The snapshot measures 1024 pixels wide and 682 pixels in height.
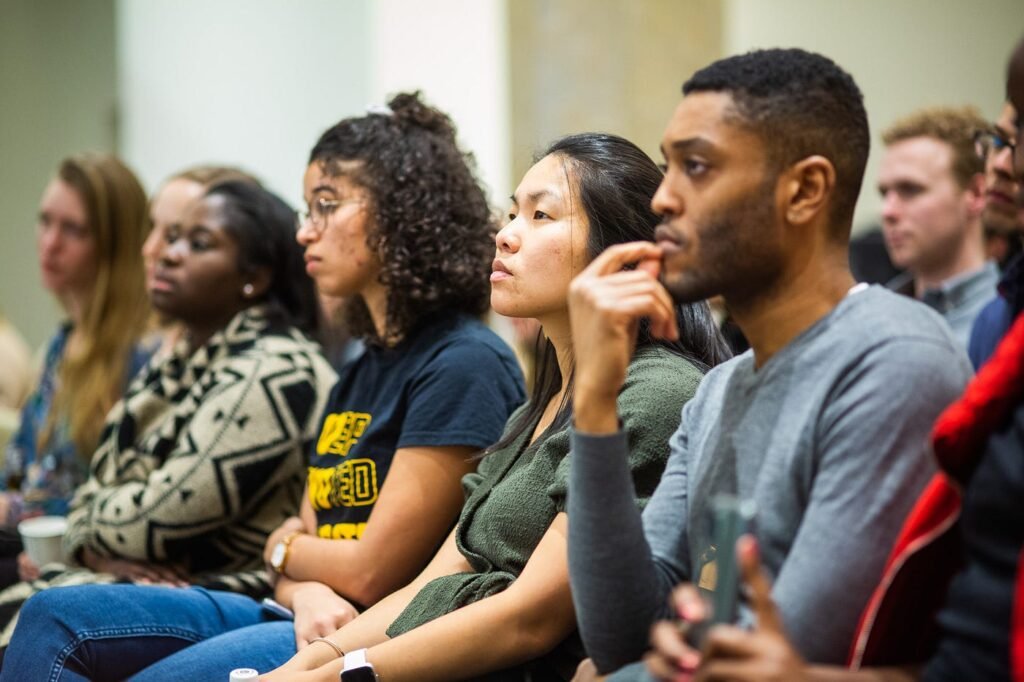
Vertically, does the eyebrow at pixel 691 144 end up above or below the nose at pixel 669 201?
above

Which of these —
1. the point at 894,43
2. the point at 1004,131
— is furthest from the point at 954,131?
the point at 894,43

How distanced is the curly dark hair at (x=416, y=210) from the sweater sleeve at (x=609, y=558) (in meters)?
1.00

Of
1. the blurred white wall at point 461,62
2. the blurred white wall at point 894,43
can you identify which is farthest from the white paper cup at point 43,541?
the blurred white wall at point 894,43

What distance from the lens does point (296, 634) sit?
1.99 meters

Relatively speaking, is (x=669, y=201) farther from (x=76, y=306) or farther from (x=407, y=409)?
(x=76, y=306)

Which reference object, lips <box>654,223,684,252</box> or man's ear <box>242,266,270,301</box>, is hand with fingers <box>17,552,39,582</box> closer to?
man's ear <box>242,266,270,301</box>

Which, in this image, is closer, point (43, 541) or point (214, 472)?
point (214, 472)

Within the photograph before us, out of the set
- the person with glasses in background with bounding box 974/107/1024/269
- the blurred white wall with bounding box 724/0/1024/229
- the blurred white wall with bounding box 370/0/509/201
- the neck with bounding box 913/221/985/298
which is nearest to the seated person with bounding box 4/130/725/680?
the person with glasses in background with bounding box 974/107/1024/269

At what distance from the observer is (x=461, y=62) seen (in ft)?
14.7

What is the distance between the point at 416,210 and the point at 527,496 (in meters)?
0.78

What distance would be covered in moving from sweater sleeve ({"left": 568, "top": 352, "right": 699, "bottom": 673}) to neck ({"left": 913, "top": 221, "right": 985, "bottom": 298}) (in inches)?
82.3

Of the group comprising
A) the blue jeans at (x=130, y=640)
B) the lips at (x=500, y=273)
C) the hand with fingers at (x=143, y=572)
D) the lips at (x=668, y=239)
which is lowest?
the hand with fingers at (x=143, y=572)

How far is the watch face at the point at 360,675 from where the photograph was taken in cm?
164

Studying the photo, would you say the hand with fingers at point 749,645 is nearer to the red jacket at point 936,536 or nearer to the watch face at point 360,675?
the red jacket at point 936,536
